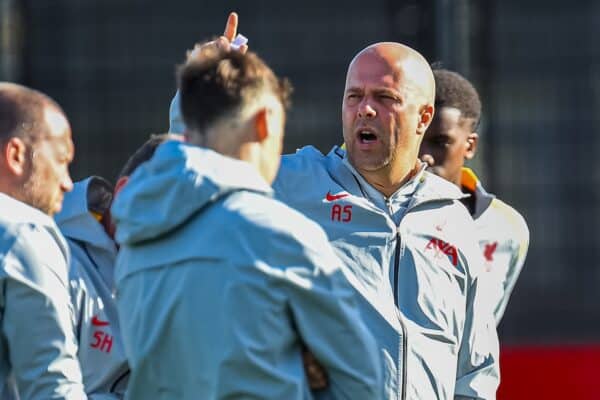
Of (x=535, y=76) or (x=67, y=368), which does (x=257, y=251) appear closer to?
(x=67, y=368)

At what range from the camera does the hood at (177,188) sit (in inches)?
135

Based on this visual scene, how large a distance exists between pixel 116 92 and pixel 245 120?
12.8 metres

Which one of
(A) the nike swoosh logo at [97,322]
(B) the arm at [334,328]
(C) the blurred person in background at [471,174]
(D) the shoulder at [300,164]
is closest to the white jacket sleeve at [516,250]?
(C) the blurred person in background at [471,174]

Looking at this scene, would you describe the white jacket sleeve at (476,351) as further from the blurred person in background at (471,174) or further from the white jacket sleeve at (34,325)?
the white jacket sleeve at (34,325)

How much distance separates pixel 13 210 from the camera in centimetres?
412

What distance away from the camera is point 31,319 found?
4.03 m

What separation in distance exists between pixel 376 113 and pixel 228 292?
1.80 m

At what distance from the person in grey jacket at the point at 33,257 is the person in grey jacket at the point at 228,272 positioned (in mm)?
589

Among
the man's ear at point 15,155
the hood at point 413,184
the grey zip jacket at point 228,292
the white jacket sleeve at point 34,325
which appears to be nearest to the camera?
the grey zip jacket at point 228,292

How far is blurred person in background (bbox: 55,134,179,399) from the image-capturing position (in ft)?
15.0

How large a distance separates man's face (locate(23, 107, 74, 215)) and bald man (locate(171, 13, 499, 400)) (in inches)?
19.5

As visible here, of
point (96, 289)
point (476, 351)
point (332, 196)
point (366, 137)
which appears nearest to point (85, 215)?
point (96, 289)

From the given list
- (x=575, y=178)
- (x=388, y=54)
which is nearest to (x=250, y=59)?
(x=388, y=54)

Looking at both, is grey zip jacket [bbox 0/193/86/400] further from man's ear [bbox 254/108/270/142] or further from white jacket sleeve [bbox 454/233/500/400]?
white jacket sleeve [bbox 454/233/500/400]
